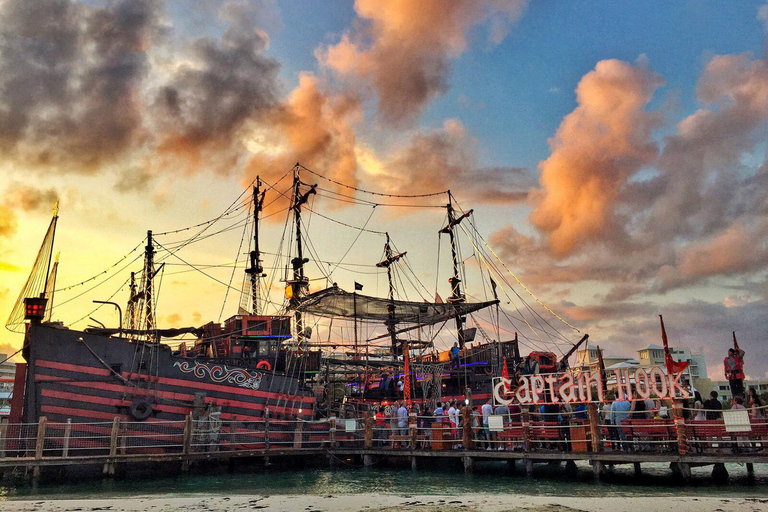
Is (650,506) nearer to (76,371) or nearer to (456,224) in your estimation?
(76,371)

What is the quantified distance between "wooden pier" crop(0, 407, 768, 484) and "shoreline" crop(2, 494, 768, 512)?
3871mm

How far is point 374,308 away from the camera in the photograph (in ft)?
133

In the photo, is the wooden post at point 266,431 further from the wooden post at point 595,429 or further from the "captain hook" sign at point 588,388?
the wooden post at point 595,429

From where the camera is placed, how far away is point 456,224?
5778 centimetres

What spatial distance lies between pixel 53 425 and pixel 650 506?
2020 cm

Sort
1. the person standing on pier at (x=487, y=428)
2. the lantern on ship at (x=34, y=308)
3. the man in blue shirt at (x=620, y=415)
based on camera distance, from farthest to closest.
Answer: the lantern on ship at (x=34, y=308), the person standing on pier at (x=487, y=428), the man in blue shirt at (x=620, y=415)

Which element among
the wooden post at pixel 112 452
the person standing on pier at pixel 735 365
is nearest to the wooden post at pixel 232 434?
the wooden post at pixel 112 452

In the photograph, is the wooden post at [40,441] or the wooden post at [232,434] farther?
the wooden post at [232,434]

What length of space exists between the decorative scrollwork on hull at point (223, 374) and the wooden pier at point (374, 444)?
191 centimetres

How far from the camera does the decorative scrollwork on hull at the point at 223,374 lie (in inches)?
997

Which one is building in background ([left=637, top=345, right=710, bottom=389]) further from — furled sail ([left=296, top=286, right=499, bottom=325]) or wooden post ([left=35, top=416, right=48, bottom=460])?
wooden post ([left=35, top=416, right=48, bottom=460])

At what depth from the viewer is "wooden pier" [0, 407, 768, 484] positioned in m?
17.2

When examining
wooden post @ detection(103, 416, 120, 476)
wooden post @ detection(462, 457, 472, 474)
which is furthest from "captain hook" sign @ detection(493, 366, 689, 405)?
wooden post @ detection(103, 416, 120, 476)

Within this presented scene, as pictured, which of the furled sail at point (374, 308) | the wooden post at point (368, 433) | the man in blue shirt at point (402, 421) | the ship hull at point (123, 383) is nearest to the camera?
the ship hull at point (123, 383)
